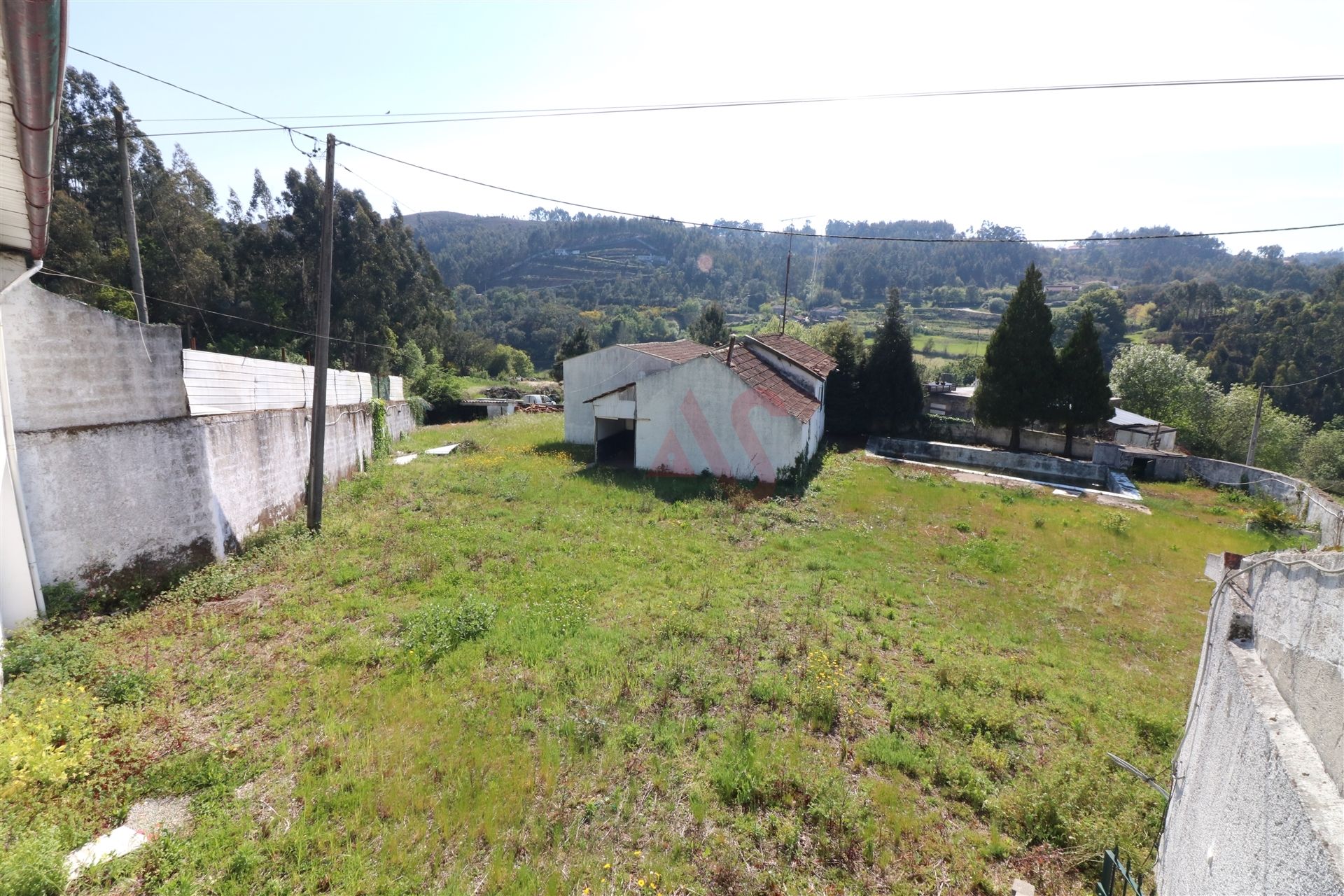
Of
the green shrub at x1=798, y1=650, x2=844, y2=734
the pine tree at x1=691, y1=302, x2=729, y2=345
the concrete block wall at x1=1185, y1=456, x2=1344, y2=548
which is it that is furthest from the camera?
the pine tree at x1=691, y1=302, x2=729, y2=345

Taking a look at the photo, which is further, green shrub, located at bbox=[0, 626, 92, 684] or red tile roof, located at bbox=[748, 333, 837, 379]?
red tile roof, located at bbox=[748, 333, 837, 379]

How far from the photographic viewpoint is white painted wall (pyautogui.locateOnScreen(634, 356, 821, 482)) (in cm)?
1744

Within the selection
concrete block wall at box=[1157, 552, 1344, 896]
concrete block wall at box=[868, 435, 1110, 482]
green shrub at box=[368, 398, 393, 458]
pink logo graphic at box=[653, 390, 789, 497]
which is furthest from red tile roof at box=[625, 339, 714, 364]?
concrete block wall at box=[1157, 552, 1344, 896]

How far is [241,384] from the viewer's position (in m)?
10.7

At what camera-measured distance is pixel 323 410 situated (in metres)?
10.6

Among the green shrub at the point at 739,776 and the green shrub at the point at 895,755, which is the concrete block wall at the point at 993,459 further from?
the green shrub at the point at 739,776

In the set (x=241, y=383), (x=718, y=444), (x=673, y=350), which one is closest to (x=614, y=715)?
(x=241, y=383)

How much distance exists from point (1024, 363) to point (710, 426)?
708 inches

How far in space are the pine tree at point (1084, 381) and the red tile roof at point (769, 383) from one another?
44.0ft

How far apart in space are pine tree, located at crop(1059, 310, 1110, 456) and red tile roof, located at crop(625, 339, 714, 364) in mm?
17225

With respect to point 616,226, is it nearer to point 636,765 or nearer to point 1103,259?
point 1103,259

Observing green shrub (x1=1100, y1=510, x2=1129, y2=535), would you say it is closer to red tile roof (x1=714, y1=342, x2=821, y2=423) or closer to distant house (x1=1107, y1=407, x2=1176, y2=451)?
red tile roof (x1=714, y1=342, x2=821, y2=423)

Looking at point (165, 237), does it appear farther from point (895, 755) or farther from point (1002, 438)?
point (1002, 438)

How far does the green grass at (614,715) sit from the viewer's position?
177 inches
